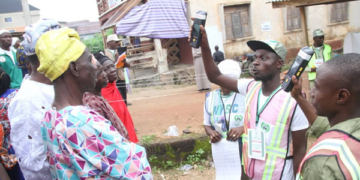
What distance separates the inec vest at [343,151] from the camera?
1.08m

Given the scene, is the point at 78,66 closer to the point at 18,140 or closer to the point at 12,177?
the point at 18,140

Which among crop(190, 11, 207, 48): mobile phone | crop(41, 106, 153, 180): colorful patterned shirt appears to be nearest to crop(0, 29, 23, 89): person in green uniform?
crop(190, 11, 207, 48): mobile phone

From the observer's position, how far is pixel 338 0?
6.31 meters

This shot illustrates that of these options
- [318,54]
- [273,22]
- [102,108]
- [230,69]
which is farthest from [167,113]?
[273,22]

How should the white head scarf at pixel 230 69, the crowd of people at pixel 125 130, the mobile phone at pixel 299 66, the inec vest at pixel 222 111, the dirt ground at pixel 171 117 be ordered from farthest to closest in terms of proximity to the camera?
the dirt ground at pixel 171 117 < the white head scarf at pixel 230 69 < the inec vest at pixel 222 111 < the mobile phone at pixel 299 66 < the crowd of people at pixel 125 130

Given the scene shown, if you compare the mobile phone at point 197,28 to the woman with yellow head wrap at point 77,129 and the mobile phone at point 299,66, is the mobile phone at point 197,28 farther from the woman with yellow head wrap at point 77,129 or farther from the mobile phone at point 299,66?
the woman with yellow head wrap at point 77,129

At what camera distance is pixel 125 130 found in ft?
6.95

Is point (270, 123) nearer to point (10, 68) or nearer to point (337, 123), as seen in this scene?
point (337, 123)

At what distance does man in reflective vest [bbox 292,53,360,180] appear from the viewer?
1098mm

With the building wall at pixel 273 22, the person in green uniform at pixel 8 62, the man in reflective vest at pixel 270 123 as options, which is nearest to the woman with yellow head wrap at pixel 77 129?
the man in reflective vest at pixel 270 123

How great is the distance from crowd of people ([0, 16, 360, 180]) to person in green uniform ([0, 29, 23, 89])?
2.23 m

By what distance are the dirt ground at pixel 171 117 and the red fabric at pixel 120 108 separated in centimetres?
127

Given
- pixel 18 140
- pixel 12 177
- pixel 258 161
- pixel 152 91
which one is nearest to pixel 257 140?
pixel 258 161

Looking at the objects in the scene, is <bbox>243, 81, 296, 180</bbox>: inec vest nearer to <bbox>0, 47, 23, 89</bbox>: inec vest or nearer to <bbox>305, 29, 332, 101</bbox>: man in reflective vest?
<bbox>0, 47, 23, 89</bbox>: inec vest
